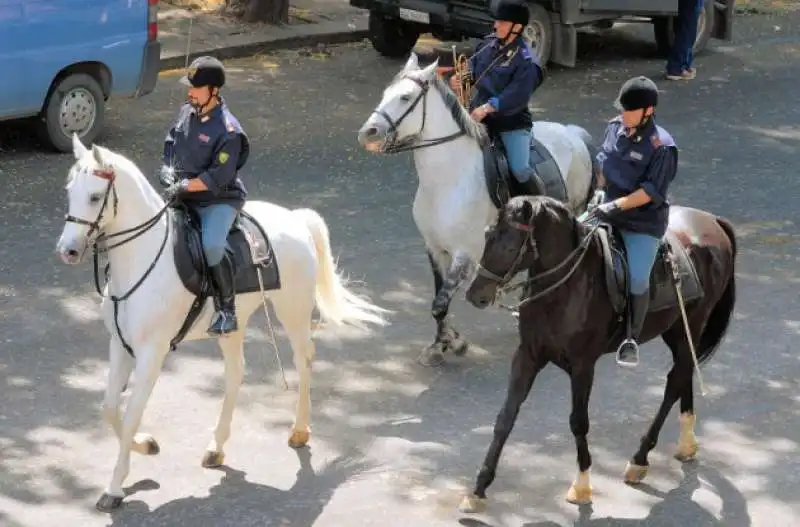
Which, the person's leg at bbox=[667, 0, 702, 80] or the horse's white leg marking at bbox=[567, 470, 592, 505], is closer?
the horse's white leg marking at bbox=[567, 470, 592, 505]

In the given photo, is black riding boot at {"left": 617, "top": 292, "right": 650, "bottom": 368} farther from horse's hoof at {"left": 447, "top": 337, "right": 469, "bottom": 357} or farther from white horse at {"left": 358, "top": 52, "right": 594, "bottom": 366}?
horse's hoof at {"left": 447, "top": 337, "right": 469, "bottom": 357}

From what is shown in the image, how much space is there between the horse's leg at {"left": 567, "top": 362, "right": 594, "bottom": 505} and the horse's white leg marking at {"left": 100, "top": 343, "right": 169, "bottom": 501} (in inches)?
94.7

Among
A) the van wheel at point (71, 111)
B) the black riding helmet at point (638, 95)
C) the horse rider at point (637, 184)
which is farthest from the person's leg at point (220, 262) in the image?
the van wheel at point (71, 111)

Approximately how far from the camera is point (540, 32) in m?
19.2

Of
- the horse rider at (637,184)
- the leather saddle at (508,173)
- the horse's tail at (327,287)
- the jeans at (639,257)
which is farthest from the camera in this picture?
the leather saddle at (508,173)

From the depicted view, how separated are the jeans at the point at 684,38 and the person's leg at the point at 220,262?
1215 cm

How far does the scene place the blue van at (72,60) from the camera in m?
14.4

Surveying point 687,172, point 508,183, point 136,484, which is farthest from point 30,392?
point 687,172

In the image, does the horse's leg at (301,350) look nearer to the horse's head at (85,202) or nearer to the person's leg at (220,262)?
the person's leg at (220,262)

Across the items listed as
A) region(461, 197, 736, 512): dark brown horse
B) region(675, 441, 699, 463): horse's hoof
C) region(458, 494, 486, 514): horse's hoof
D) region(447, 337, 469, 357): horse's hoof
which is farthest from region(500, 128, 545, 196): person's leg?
region(458, 494, 486, 514): horse's hoof

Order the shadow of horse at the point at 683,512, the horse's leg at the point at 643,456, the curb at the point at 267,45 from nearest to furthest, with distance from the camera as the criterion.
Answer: the shadow of horse at the point at 683,512, the horse's leg at the point at 643,456, the curb at the point at 267,45

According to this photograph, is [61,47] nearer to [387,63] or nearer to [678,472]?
[387,63]

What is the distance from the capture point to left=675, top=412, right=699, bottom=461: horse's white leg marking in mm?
8922

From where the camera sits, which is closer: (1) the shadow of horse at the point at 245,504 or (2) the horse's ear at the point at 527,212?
(2) the horse's ear at the point at 527,212
